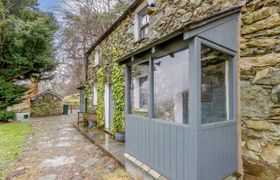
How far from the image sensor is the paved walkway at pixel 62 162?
18.5ft

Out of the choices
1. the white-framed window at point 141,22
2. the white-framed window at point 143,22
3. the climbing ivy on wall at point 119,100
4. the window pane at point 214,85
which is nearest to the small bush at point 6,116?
the climbing ivy on wall at point 119,100

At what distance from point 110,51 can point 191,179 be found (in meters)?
7.88

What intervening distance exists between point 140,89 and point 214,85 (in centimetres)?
224

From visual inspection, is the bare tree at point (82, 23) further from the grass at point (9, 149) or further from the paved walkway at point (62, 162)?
the paved walkway at point (62, 162)

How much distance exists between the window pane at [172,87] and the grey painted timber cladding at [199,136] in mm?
193

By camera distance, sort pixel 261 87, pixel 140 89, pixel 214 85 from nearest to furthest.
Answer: pixel 261 87
pixel 214 85
pixel 140 89

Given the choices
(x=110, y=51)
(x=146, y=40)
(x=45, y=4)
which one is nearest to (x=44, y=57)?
(x=45, y=4)

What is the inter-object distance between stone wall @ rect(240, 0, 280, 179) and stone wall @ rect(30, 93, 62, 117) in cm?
2047

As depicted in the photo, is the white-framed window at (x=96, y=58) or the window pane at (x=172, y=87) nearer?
the window pane at (x=172, y=87)

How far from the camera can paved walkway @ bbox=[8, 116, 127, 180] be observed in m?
5.64

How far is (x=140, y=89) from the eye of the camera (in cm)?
559

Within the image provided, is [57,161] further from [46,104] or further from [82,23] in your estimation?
[46,104]

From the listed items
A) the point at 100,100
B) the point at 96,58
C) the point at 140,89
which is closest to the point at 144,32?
the point at 140,89

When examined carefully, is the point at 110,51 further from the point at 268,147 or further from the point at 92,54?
the point at 268,147
